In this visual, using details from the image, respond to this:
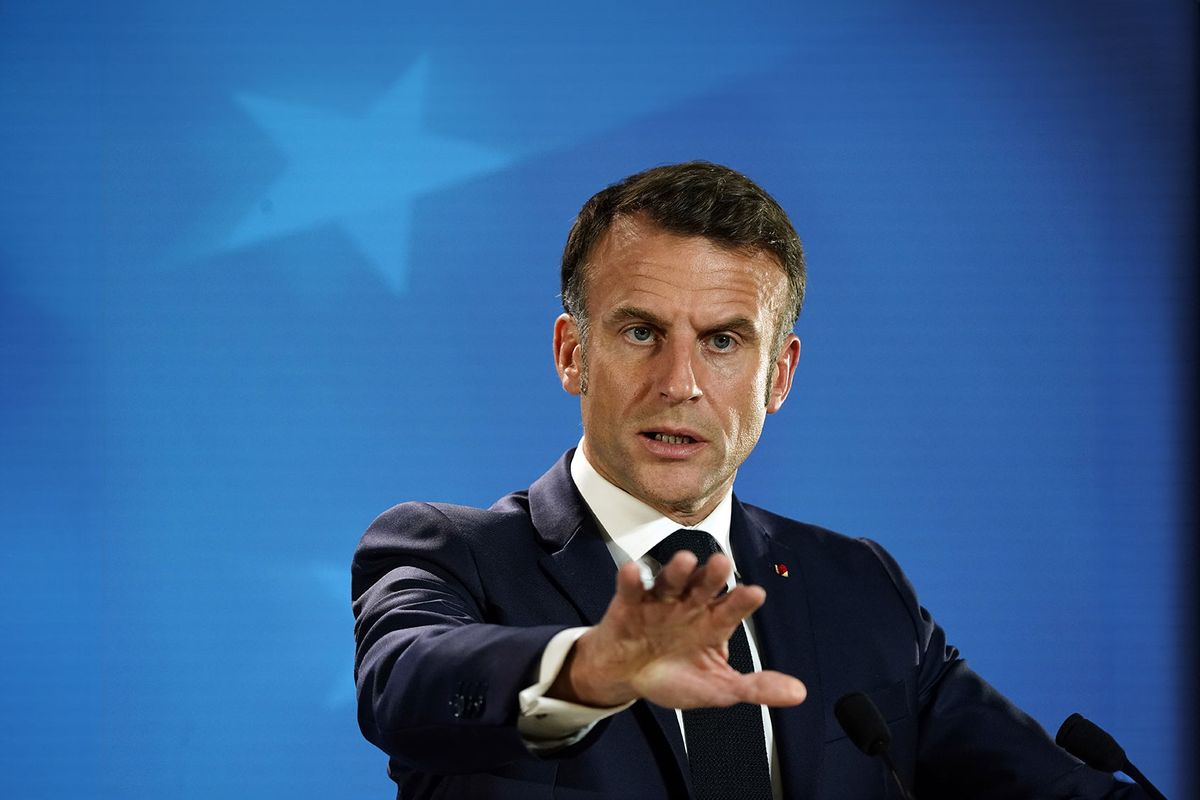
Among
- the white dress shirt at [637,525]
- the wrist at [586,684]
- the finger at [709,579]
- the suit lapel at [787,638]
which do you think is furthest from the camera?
the white dress shirt at [637,525]

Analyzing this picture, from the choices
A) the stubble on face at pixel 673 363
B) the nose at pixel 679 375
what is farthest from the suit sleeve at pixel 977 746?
the nose at pixel 679 375

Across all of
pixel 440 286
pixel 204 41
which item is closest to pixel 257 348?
pixel 440 286

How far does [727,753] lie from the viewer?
1978 millimetres

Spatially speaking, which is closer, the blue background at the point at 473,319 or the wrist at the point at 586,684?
the wrist at the point at 586,684

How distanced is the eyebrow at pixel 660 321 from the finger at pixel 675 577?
0.92m

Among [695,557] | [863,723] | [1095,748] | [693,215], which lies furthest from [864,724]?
[693,215]

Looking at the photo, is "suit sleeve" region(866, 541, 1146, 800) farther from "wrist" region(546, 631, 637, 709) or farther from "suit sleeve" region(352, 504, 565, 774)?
"wrist" region(546, 631, 637, 709)

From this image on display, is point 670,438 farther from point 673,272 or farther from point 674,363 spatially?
point 673,272

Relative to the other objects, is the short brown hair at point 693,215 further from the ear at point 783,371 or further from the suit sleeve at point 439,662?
the suit sleeve at point 439,662

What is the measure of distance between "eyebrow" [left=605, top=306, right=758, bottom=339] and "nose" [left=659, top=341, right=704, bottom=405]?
0.04 metres

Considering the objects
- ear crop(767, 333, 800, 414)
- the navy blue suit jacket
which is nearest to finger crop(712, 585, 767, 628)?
the navy blue suit jacket

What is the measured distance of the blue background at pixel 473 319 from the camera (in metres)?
3.08

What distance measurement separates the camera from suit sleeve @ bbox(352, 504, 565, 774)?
4.79 feet

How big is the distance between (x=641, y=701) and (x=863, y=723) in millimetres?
376
